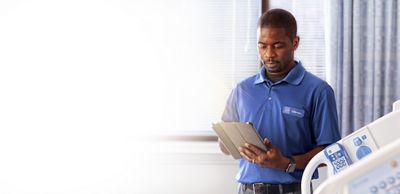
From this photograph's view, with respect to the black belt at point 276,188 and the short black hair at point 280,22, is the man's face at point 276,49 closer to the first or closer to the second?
the short black hair at point 280,22

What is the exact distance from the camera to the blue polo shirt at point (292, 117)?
181 cm

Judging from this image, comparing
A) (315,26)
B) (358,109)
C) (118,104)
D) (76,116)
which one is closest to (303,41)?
(315,26)

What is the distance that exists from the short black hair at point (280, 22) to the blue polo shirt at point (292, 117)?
0.13m

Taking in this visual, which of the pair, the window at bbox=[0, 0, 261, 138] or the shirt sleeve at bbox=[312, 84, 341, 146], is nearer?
the shirt sleeve at bbox=[312, 84, 341, 146]

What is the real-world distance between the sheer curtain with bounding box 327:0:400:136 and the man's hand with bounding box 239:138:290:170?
98 cm

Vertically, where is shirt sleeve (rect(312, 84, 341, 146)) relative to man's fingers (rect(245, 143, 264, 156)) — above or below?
above

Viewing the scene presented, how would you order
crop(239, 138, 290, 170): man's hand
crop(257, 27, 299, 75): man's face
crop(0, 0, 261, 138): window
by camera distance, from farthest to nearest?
crop(0, 0, 261, 138): window
crop(257, 27, 299, 75): man's face
crop(239, 138, 290, 170): man's hand

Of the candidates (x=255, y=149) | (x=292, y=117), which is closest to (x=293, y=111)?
(x=292, y=117)

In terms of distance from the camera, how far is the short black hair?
1.89 metres

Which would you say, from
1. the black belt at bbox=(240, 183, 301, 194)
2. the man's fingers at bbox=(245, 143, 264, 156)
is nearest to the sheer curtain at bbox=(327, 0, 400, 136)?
the black belt at bbox=(240, 183, 301, 194)

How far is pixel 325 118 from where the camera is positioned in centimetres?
180

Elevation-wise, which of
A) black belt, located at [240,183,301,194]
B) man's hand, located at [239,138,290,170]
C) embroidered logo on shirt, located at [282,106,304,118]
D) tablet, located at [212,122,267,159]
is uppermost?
embroidered logo on shirt, located at [282,106,304,118]

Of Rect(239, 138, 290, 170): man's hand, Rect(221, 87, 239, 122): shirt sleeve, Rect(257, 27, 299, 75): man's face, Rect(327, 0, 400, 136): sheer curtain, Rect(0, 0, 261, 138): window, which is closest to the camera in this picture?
Rect(239, 138, 290, 170): man's hand

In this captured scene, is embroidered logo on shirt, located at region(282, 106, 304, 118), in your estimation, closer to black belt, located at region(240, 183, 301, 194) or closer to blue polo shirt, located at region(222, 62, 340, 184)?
blue polo shirt, located at region(222, 62, 340, 184)
